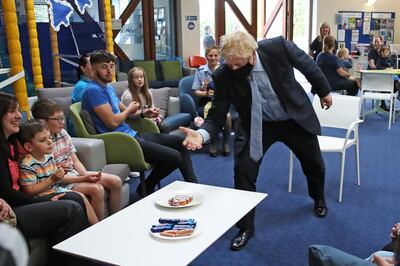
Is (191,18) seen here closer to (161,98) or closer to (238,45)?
(161,98)

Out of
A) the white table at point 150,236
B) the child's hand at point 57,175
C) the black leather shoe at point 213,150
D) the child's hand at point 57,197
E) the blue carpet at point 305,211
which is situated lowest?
the blue carpet at point 305,211

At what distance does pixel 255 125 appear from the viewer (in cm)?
285

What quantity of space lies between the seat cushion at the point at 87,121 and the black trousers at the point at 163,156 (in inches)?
14.0

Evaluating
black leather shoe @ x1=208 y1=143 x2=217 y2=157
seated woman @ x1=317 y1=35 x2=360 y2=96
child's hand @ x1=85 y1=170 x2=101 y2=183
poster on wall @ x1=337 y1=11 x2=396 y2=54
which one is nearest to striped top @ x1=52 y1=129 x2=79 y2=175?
child's hand @ x1=85 y1=170 x2=101 y2=183

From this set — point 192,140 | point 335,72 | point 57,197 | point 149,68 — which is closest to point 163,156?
point 192,140

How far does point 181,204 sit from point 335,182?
224 cm

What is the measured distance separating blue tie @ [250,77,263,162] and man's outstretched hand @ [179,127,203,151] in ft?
1.41

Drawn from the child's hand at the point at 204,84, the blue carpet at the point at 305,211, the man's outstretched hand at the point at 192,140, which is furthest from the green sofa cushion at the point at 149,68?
the man's outstretched hand at the point at 192,140

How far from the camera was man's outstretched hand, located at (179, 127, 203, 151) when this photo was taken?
2.47 meters

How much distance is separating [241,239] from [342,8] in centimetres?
929

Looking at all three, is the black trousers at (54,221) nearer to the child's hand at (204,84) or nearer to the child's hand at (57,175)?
the child's hand at (57,175)

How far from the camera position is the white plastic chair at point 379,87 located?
618cm

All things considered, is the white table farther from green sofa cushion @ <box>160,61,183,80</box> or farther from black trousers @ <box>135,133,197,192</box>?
green sofa cushion @ <box>160,61,183,80</box>

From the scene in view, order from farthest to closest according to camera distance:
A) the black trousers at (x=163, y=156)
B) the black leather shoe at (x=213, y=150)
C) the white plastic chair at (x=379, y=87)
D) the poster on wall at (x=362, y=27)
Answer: the poster on wall at (x=362, y=27) → the white plastic chair at (x=379, y=87) → the black leather shoe at (x=213, y=150) → the black trousers at (x=163, y=156)
